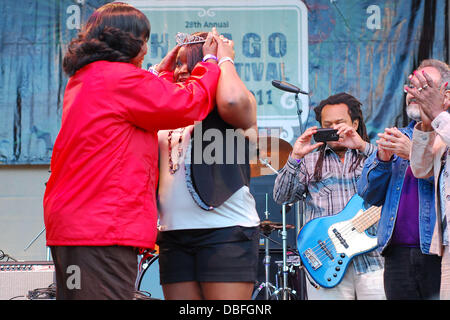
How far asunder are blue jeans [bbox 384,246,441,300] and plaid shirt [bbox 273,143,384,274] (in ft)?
2.39

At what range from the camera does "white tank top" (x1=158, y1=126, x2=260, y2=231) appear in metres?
2.01

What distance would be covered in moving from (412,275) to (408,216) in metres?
0.25

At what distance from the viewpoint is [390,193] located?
2664 millimetres

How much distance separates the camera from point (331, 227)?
3.37 m

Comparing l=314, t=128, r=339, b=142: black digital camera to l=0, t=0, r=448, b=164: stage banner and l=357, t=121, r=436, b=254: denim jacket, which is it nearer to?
l=357, t=121, r=436, b=254: denim jacket

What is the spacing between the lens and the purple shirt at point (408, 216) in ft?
8.30

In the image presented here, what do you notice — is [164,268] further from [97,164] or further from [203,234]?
[97,164]

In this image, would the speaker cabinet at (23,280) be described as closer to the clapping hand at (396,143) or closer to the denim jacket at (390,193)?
the denim jacket at (390,193)

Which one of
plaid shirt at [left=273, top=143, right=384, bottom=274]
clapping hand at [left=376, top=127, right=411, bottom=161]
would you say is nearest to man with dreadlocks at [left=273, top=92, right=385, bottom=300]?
plaid shirt at [left=273, top=143, right=384, bottom=274]

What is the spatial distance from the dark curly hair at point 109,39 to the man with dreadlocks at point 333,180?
62.6 inches

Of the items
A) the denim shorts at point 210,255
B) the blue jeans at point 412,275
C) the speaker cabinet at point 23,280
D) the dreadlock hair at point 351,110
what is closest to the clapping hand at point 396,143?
the blue jeans at point 412,275

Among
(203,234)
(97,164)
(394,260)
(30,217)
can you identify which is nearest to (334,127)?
(394,260)

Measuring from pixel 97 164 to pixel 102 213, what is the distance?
153 millimetres

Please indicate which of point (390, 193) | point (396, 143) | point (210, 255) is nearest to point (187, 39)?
point (210, 255)
